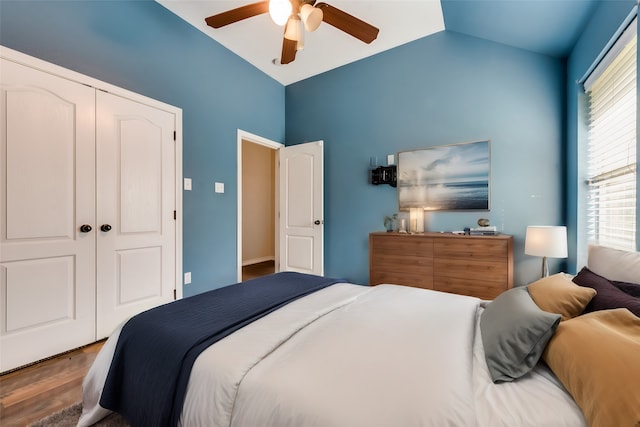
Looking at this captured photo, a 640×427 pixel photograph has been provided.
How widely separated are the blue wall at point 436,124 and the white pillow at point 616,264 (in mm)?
1694

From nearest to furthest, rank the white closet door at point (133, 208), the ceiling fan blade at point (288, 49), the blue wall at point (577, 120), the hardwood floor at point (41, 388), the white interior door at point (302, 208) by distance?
the hardwood floor at point (41, 388) → the blue wall at point (577, 120) → the ceiling fan blade at point (288, 49) → the white closet door at point (133, 208) → the white interior door at point (302, 208)

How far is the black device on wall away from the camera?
3.47 meters

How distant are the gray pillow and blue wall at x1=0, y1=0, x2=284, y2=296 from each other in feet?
9.30

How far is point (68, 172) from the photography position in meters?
2.11

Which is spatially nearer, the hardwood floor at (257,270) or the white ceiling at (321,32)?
the white ceiling at (321,32)

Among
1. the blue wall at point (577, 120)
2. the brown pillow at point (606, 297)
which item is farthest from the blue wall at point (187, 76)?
the blue wall at point (577, 120)

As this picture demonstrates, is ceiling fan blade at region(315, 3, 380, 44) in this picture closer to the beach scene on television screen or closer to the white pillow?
the beach scene on television screen

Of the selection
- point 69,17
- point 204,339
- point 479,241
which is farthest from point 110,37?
point 479,241

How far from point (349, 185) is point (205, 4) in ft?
8.17

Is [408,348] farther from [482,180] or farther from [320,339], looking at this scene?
[482,180]

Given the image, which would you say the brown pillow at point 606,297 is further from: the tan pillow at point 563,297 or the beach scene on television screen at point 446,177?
the beach scene on television screen at point 446,177

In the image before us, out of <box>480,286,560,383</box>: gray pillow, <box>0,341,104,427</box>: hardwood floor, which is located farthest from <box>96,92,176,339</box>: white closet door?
<box>480,286,560,383</box>: gray pillow

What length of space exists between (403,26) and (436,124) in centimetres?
113

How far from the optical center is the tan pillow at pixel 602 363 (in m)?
0.64
